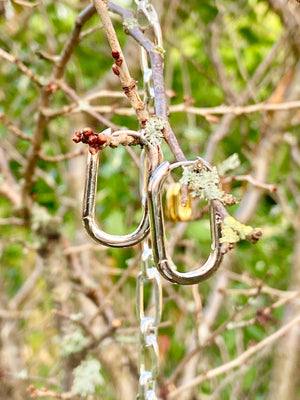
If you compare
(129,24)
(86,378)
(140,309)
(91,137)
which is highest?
(129,24)

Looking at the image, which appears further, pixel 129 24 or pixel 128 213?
pixel 128 213

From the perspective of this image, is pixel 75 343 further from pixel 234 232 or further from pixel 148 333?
pixel 234 232

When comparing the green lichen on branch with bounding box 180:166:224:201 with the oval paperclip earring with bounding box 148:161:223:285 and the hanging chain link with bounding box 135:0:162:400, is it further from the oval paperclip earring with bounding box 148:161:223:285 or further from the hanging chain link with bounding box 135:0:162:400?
the hanging chain link with bounding box 135:0:162:400

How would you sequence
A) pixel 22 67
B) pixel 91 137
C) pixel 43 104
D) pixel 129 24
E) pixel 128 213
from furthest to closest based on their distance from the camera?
1. pixel 128 213
2. pixel 43 104
3. pixel 22 67
4. pixel 129 24
5. pixel 91 137

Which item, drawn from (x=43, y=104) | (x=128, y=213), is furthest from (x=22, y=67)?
(x=128, y=213)

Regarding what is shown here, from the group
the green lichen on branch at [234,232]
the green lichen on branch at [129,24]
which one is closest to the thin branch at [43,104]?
the green lichen on branch at [129,24]
